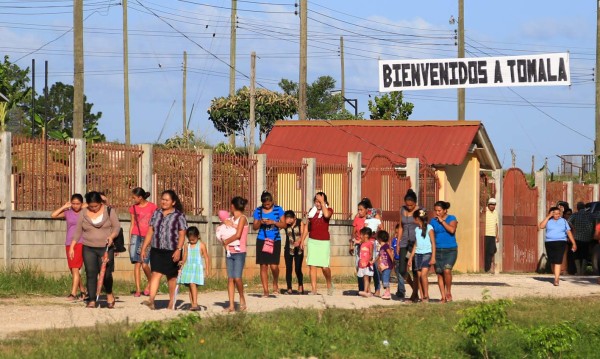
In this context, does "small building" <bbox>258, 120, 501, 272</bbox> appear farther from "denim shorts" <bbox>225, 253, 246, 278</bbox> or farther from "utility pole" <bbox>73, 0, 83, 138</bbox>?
"denim shorts" <bbox>225, 253, 246, 278</bbox>

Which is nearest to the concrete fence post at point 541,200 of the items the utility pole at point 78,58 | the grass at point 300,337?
the utility pole at point 78,58

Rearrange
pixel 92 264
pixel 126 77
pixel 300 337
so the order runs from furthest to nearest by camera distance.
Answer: pixel 126 77, pixel 92 264, pixel 300 337

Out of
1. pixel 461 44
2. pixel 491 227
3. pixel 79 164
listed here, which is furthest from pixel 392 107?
pixel 79 164

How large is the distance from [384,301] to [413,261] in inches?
35.2

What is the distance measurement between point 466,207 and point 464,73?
3.86m

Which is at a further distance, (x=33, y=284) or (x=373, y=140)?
(x=373, y=140)

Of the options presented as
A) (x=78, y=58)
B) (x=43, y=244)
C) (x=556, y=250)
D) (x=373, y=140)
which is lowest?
(x=556, y=250)

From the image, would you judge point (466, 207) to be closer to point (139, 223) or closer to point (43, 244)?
point (139, 223)

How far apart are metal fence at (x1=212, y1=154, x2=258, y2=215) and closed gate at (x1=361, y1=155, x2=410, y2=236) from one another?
13.8 ft

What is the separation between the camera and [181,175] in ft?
75.8

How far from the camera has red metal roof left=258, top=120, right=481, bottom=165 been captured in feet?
101

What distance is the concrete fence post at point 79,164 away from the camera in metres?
20.6

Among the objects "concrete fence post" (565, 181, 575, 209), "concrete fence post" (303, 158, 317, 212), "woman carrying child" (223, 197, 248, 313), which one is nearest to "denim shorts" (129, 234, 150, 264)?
"woman carrying child" (223, 197, 248, 313)

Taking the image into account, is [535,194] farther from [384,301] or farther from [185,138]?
[384,301]
